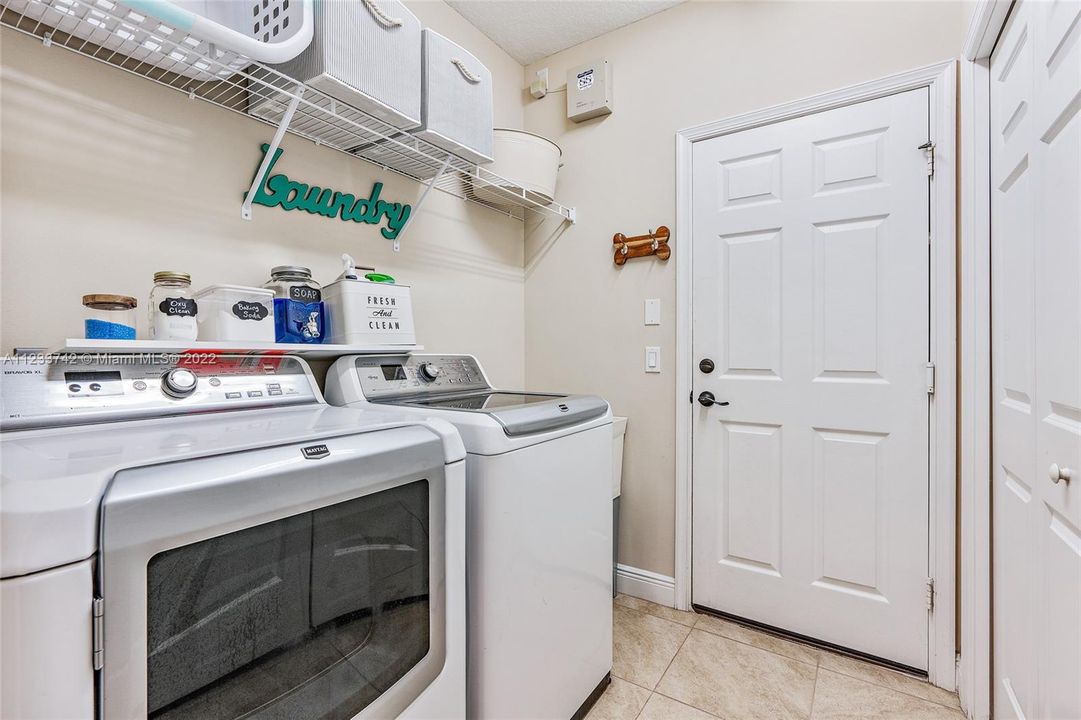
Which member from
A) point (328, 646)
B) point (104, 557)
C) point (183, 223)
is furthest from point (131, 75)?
point (328, 646)

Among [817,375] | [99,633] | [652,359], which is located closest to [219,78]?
[99,633]

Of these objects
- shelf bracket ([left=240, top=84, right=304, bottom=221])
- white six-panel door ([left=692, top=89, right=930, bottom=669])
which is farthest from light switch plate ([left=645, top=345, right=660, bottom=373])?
shelf bracket ([left=240, top=84, right=304, bottom=221])

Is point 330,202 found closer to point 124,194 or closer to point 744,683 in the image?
Result: point 124,194

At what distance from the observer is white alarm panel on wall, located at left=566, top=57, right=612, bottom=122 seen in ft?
7.96

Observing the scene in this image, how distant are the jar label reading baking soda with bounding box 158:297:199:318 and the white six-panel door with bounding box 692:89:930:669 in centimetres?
179

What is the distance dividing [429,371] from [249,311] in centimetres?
59

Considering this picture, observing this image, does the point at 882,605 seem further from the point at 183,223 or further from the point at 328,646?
the point at 183,223

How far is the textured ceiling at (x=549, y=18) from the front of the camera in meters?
2.27

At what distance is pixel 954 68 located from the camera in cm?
175

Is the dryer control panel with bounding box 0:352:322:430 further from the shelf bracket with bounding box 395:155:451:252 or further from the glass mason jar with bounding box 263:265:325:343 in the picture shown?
the shelf bracket with bounding box 395:155:451:252

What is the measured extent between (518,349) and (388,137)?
4.22ft

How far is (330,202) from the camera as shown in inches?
70.4

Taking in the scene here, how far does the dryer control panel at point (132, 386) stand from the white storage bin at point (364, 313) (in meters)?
0.21

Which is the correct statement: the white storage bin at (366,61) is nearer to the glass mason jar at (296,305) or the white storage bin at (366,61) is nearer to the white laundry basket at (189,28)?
the white laundry basket at (189,28)
